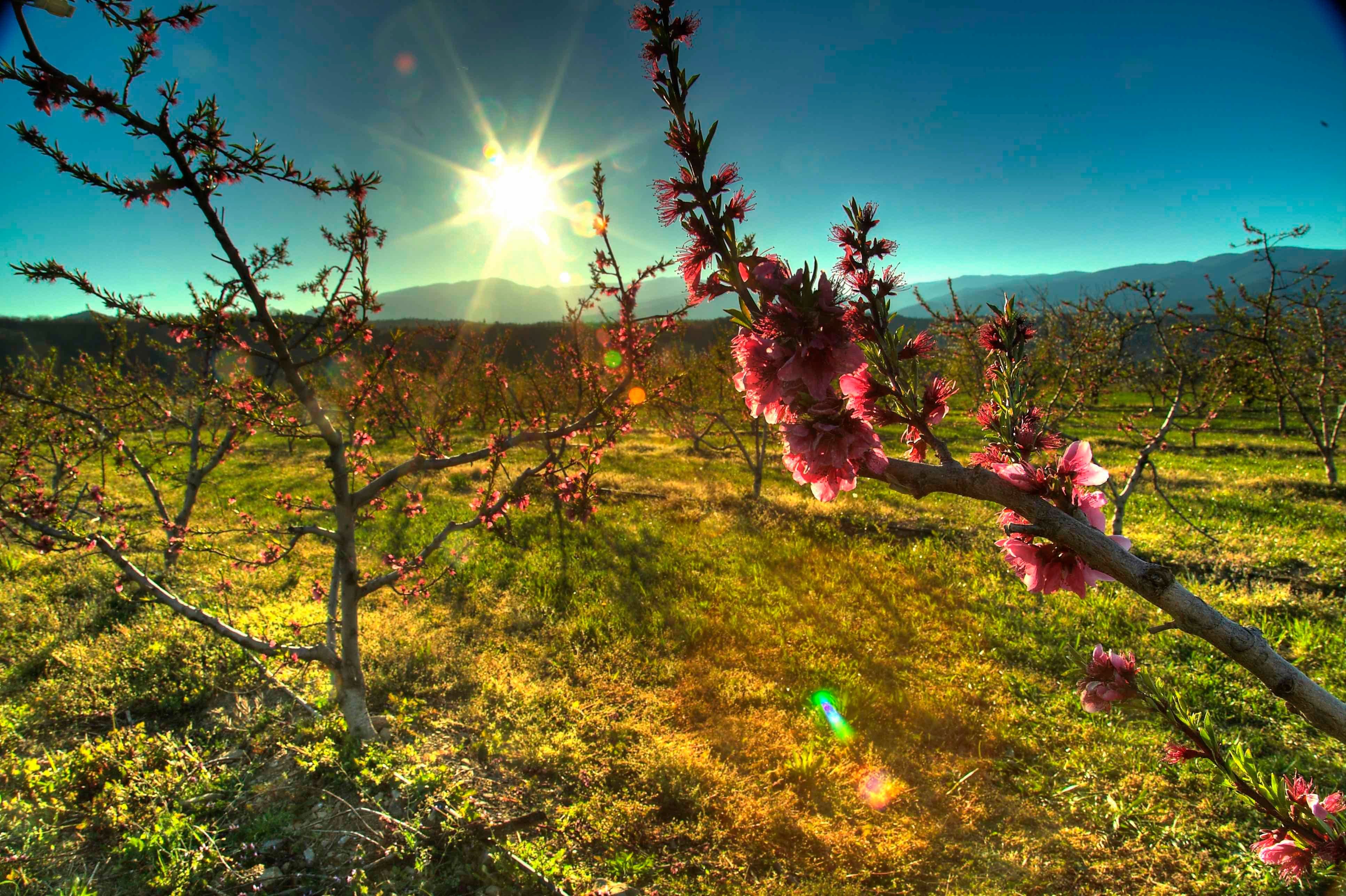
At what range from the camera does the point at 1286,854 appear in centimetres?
122

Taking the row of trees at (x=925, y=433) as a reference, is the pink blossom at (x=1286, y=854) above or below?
below

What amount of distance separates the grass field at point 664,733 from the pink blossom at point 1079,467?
11.2 feet

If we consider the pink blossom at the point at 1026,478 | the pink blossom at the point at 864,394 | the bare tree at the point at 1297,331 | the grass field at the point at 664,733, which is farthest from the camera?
the bare tree at the point at 1297,331

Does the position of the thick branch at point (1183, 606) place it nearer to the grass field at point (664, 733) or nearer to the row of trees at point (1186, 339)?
the row of trees at point (1186, 339)

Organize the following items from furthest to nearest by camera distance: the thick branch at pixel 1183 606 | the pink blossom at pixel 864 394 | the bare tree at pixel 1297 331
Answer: the bare tree at pixel 1297 331 < the pink blossom at pixel 864 394 < the thick branch at pixel 1183 606

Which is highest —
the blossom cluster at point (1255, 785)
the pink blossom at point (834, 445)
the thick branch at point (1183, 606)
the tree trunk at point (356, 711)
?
the pink blossom at point (834, 445)

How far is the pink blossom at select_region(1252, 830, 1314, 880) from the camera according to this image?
119 cm

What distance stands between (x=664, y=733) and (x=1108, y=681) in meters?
3.97

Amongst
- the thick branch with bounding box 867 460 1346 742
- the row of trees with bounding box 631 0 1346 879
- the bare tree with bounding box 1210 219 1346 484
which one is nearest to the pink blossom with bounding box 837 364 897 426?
the row of trees with bounding box 631 0 1346 879

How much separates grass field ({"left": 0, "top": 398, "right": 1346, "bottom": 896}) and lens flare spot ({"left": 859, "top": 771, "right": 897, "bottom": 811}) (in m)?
0.03

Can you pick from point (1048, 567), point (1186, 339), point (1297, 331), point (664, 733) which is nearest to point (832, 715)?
point (664, 733)

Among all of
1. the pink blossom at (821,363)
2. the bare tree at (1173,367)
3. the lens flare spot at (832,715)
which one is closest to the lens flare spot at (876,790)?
the lens flare spot at (832,715)

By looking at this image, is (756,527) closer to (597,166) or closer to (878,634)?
(878,634)

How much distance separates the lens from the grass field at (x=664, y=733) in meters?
3.33
